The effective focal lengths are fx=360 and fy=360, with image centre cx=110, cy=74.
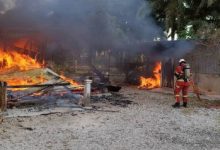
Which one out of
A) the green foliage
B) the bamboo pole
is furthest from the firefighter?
the green foliage

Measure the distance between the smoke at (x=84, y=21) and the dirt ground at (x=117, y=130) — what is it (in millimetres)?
6549

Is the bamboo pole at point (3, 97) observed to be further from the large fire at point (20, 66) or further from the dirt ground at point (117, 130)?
the large fire at point (20, 66)

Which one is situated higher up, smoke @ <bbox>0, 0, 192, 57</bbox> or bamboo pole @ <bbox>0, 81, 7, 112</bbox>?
smoke @ <bbox>0, 0, 192, 57</bbox>

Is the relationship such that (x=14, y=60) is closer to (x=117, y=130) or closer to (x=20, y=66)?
(x=20, y=66)

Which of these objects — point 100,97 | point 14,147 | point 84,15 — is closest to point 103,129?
point 14,147

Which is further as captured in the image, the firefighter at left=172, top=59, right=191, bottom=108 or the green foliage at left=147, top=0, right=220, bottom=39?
the green foliage at left=147, top=0, right=220, bottom=39

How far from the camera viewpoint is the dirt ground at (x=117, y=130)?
7562 millimetres

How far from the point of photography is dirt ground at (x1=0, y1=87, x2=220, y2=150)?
24.8ft

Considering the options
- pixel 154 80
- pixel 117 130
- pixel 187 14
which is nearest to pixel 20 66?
pixel 117 130

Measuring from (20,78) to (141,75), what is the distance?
386 inches

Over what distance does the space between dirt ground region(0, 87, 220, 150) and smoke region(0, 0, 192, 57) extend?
6549 mm

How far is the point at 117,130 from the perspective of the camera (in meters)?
8.91

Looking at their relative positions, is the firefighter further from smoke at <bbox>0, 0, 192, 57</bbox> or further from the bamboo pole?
smoke at <bbox>0, 0, 192, 57</bbox>

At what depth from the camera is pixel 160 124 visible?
9820 millimetres
